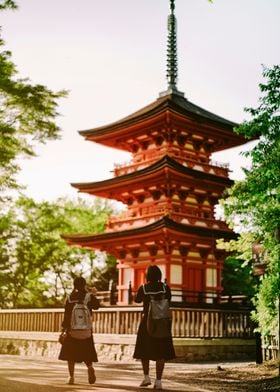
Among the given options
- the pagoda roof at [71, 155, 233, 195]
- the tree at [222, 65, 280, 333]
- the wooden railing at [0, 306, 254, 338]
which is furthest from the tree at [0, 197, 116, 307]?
the tree at [222, 65, 280, 333]

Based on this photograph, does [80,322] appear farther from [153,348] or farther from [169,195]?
[169,195]

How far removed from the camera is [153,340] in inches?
304

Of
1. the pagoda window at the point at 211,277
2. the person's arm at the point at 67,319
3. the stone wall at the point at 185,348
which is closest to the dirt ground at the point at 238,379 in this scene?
the person's arm at the point at 67,319

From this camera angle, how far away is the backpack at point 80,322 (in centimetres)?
820

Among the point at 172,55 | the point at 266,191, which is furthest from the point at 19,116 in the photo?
the point at 172,55

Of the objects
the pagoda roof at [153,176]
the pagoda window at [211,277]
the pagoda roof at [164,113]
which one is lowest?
the pagoda window at [211,277]

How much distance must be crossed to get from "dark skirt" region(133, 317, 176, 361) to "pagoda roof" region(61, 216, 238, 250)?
14760 millimetres

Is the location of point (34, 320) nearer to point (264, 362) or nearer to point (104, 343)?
point (104, 343)

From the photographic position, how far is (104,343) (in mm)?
18141

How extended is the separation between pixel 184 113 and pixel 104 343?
460 inches

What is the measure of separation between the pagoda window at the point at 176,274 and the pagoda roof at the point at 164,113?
6.90 m

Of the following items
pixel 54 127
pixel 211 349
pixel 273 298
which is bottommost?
pixel 211 349

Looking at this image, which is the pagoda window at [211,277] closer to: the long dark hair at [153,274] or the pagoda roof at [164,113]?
the pagoda roof at [164,113]

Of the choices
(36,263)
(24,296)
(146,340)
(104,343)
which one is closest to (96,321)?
(104,343)
